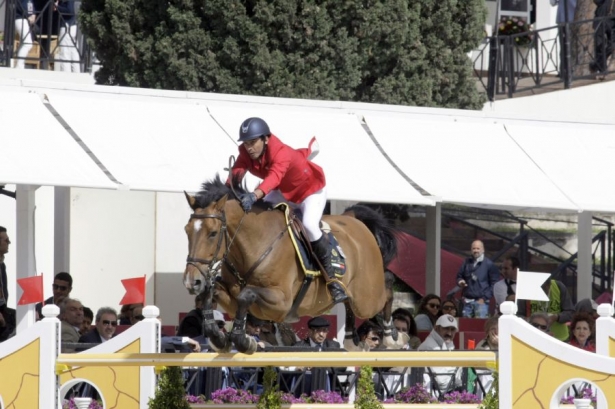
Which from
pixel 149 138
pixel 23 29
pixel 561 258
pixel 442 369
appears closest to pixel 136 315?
pixel 149 138

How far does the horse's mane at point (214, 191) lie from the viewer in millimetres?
7027

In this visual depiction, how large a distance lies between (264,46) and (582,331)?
20.5ft

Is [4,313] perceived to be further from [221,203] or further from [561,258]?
[561,258]

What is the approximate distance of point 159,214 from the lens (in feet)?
43.5

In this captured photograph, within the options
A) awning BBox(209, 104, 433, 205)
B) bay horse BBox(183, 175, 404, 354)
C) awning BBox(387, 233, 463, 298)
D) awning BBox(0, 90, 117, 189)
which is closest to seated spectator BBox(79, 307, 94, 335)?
awning BBox(0, 90, 117, 189)

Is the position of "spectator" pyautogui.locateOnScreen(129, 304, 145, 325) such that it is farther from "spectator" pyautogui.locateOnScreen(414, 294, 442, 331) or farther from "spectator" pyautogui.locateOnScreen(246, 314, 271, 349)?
"spectator" pyautogui.locateOnScreen(414, 294, 442, 331)

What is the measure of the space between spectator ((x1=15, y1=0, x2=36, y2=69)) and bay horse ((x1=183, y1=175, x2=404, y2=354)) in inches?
336

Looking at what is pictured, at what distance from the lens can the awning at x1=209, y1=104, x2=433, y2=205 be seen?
33.7 ft

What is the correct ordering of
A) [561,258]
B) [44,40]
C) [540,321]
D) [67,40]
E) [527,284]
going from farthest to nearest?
1. [561,258]
2. [67,40]
3. [44,40]
4. [540,321]
5. [527,284]

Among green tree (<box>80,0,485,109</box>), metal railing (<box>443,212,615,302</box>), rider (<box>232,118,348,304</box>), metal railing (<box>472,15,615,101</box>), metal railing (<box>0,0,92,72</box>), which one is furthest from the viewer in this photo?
metal railing (<box>472,15,615,101</box>)

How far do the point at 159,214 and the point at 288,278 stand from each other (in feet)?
19.4

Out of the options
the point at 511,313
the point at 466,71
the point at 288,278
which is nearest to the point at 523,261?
the point at 466,71

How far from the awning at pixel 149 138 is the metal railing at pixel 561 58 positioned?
7077mm

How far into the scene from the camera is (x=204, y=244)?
6.80 m
